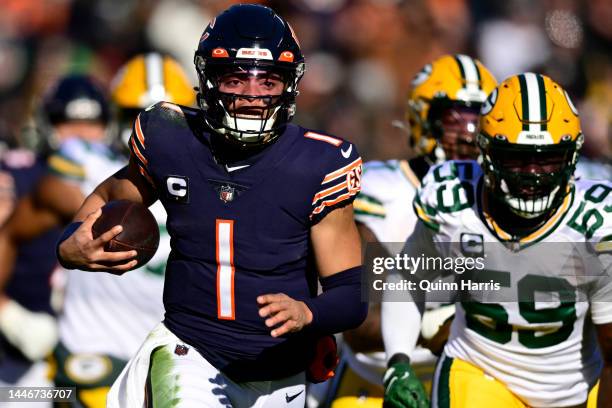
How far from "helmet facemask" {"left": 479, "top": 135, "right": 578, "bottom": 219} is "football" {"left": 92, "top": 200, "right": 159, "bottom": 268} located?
4.37ft

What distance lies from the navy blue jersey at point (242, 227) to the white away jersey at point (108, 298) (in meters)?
1.78

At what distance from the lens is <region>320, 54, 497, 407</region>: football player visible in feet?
19.0

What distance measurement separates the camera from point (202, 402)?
13.1 ft

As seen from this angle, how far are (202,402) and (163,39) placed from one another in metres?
7.50

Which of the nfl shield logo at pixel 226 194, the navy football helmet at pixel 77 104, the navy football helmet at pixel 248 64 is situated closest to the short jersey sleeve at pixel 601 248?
the navy football helmet at pixel 248 64

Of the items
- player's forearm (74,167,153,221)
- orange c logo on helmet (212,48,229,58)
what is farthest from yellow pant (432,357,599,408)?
orange c logo on helmet (212,48,229,58)

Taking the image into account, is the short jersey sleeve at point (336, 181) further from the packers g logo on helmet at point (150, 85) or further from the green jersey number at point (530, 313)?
the packers g logo on helmet at point (150, 85)

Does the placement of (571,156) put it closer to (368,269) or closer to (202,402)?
(368,269)

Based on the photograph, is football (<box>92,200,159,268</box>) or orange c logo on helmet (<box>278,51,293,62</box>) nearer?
football (<box>92,200,159,268</box>)

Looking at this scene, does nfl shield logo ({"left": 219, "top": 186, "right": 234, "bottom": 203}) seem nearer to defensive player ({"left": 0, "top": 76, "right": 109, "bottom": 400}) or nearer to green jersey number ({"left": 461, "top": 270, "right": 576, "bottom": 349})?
green jersey number ({"left": 461, "top": 270, "right": 576, "bottom": 349})

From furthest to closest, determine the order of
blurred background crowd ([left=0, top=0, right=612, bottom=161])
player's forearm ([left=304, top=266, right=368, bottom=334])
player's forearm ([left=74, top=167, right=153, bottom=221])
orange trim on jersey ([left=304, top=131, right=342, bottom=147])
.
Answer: blurred background crowd ([left=0, top=0, right=612, bottom=161])
player's forearm ([left=74, top=167, right=153, bottom=221])
orange trim on jersey ([left=304, top=131, right=342, bottom=147])
player's forearm ([left=304, top=266, right=368, bottom=334])

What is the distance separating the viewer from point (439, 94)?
6.22m

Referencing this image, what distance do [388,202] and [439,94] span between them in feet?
2.37

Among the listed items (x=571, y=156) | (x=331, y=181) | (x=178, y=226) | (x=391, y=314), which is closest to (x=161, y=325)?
(x=178, y=226)
